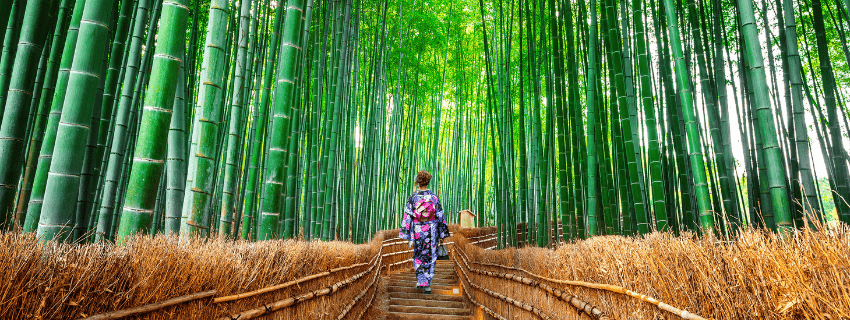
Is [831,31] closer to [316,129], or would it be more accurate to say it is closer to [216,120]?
[316,129]

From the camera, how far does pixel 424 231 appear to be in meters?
4.11

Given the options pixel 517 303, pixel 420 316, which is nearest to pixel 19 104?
pixel 517 303

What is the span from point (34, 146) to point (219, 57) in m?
1.26

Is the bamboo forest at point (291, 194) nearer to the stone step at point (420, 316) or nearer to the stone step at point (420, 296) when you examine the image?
the stone step at point (420, 316)

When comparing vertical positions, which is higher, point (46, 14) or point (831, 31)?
point (831, 31)

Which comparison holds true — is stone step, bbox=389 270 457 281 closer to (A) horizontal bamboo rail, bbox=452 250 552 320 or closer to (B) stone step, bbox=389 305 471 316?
(B) stone step, bbox=389 305 471 316

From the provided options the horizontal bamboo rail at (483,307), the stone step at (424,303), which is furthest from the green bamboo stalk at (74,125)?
the stone step at (424,303)

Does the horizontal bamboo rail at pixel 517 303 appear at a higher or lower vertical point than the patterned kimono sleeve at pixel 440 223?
lower

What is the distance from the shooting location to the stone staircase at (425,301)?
3625 millimetres

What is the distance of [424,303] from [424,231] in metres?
0.62

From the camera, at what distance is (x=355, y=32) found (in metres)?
4.76

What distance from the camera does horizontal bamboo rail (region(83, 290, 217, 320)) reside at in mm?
978

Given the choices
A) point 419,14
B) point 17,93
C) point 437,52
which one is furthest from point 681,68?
point 437,52

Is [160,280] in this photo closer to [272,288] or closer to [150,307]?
[150,307]
